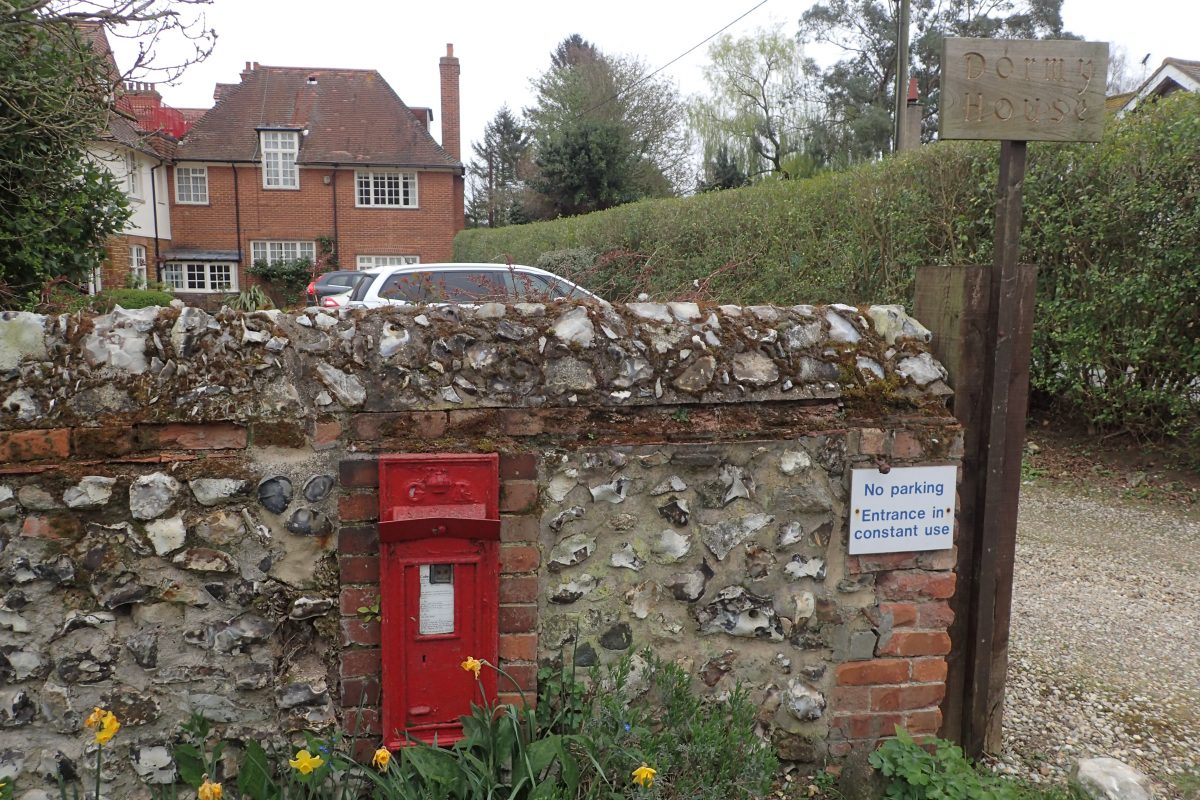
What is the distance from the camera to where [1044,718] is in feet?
10.2

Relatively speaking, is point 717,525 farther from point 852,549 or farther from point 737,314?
point 737,314

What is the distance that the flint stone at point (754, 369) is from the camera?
7.85 ft

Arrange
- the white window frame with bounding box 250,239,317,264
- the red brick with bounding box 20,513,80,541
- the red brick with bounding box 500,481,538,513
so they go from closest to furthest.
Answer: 1. the red brick with bounding box 20,513,80,541
2. the red brick with bounding box 500,481,538,513
3. the white window frame with bounding box 250,239,317,264

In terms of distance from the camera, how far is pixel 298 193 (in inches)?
1099

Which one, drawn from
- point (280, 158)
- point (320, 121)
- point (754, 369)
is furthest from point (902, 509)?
point (320, 121)

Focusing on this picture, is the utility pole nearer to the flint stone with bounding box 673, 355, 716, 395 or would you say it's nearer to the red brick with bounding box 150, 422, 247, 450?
the flint stone with bounding box 673, 355, 716, 395

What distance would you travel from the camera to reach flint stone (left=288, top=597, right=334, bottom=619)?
2.20 metres

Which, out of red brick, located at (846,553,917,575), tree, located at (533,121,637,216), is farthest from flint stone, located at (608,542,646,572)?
tree, located at (533,121,637,216)

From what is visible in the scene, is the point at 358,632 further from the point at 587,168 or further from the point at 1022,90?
the point at 587,168

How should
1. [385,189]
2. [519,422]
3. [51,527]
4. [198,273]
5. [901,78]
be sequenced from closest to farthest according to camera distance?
1. [51,527]
2. [519,422]
3. [901,78]
4. [198,273]
5. [385,189]

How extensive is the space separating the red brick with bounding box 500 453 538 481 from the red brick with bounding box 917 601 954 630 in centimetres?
127

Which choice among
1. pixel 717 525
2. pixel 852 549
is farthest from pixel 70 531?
pixel 852 549

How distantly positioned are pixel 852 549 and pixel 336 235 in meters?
28.1

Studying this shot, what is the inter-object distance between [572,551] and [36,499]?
136 centimetres
